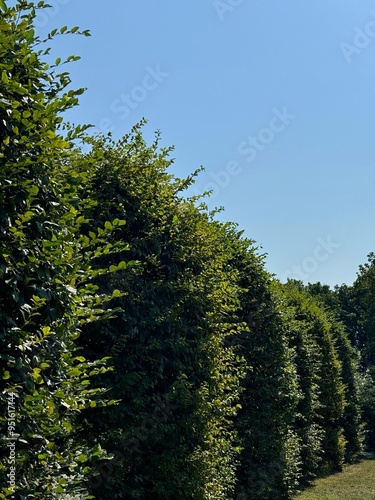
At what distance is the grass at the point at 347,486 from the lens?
54.8 feet

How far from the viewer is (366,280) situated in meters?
49.4

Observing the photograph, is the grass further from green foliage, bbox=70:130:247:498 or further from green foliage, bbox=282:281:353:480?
green foliage, bbox=70:130:247:498

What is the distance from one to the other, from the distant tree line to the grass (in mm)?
3027

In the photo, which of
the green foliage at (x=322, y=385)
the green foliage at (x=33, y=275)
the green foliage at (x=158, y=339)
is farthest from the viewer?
the green foliage at (x=322, y=385)

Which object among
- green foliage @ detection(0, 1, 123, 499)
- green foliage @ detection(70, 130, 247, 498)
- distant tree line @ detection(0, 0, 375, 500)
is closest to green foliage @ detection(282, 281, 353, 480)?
distant tree line @ detection(0, 0, 375, 500)

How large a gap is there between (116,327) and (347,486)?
15.2m

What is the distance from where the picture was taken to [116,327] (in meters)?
7.18

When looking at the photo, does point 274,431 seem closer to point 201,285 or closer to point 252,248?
point 252,248

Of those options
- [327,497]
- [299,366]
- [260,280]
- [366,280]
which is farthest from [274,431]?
[366,280]

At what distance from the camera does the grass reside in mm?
16692

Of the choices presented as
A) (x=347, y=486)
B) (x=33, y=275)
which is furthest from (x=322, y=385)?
(x=33, y=275)

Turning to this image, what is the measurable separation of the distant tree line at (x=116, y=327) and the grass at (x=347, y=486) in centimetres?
303

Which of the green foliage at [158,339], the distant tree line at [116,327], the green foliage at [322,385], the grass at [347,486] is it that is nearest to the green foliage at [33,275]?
the distant tree line at [116,327]

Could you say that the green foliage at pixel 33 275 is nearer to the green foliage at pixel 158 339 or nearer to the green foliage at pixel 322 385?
the green foliage at pixel 158 339
